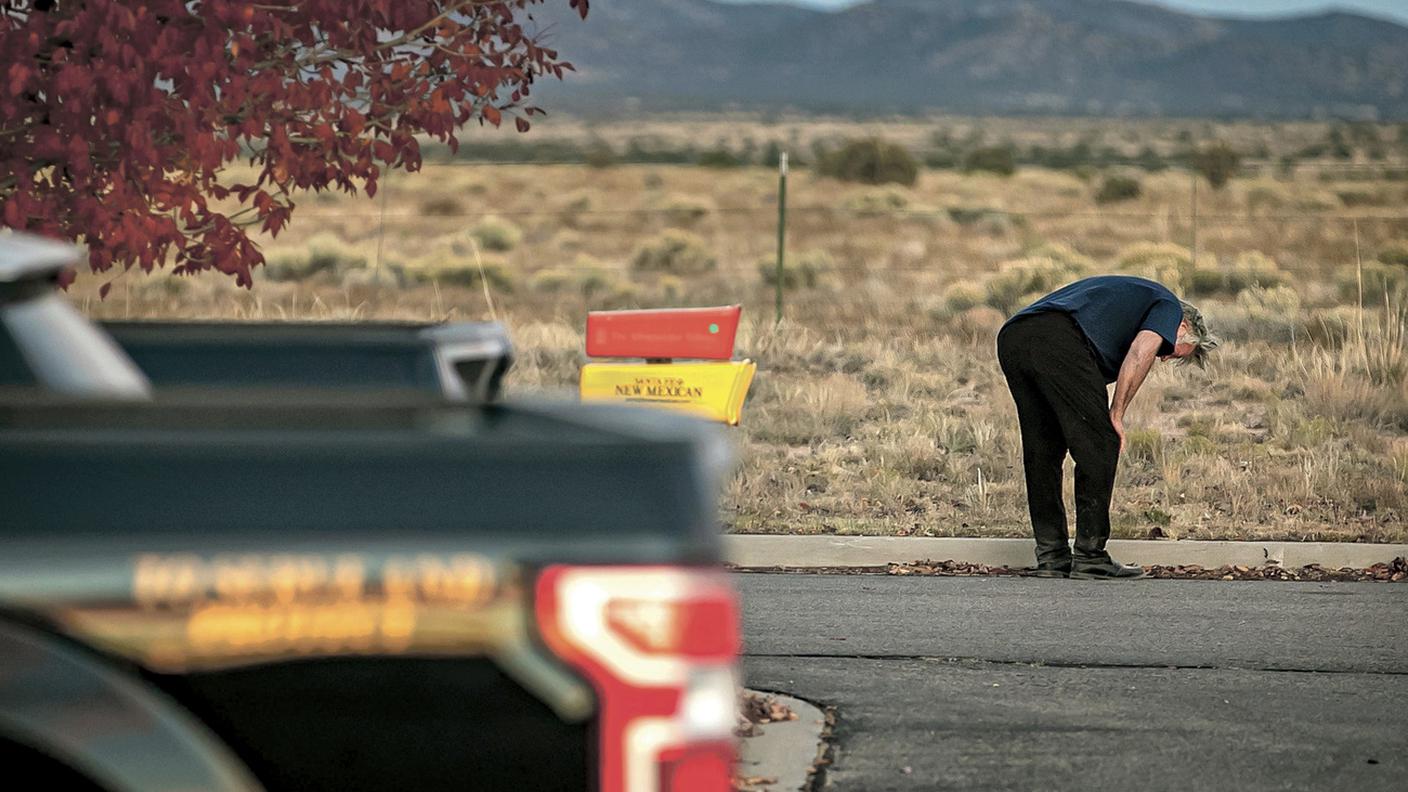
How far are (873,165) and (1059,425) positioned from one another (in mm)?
50215

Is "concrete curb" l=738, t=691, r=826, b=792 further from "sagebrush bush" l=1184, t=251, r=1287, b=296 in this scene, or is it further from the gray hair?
"sagebrush bush" l=1184, t=251, r=1287, b=296

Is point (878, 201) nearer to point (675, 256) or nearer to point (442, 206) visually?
point (442, 206)

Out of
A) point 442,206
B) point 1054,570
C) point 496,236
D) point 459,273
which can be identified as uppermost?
point 442,206

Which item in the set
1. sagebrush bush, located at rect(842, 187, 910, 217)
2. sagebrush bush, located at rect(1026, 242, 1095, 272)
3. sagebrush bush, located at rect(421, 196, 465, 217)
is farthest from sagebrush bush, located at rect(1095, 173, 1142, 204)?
sagebrush bush, located at rect(1026, 242, 1095, 272)

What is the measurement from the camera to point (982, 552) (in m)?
10.5

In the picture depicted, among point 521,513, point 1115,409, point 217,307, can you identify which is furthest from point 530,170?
point 521,513

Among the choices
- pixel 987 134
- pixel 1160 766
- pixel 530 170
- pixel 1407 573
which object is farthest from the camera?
pixel 987 134

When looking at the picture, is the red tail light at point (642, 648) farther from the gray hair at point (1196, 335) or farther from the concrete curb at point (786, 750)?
the gray hair at point (1196, 335)

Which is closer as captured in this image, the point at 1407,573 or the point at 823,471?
the point at 1407,573

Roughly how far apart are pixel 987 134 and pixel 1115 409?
427ft

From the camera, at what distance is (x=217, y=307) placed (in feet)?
88.9

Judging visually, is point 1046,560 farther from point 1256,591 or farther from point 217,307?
point 217,307

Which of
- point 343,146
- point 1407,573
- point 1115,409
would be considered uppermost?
point 343,146

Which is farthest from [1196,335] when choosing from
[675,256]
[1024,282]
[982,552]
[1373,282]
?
[675,256]
